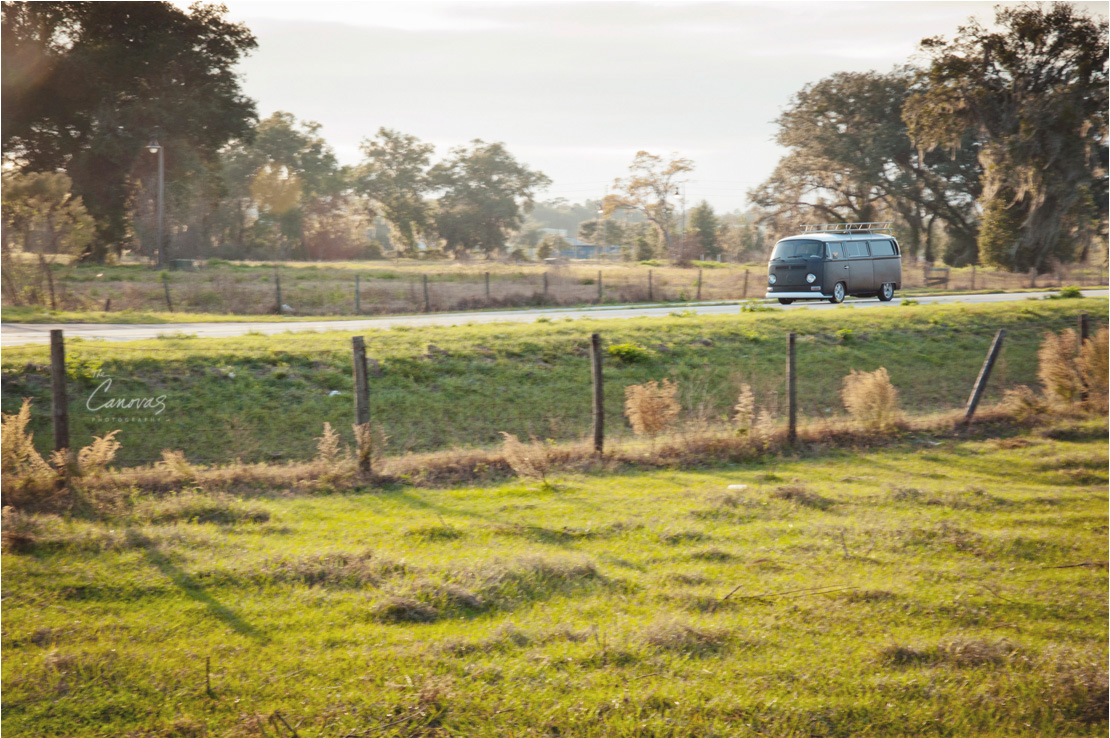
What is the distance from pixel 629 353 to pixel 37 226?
18849 mm

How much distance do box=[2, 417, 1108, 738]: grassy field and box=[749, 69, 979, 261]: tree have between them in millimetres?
5406

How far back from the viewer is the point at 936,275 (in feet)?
9.20

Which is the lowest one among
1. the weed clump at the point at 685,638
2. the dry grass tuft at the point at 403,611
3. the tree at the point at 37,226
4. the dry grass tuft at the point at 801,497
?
the weed clump at the point at 685,638

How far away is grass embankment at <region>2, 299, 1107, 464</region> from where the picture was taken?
1695 cm

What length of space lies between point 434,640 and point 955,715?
5.07m

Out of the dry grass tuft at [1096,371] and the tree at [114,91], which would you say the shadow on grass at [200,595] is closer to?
the tree at [114,91]

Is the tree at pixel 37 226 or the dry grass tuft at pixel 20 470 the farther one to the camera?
Answer: the tree at pixel 37 226

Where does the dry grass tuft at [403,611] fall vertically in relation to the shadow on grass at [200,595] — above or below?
below

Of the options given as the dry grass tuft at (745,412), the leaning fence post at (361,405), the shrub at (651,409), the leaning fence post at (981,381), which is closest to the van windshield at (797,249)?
the leaning fence post at (361,405)

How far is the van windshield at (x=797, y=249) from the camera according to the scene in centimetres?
196

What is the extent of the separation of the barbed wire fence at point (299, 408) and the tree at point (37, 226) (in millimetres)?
6965

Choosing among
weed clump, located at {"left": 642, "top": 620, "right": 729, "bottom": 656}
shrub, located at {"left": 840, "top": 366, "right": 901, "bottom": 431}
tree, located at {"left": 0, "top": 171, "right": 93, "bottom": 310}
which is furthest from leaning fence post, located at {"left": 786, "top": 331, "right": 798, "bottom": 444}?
tree, located at {"left": 0, "top": 171, "right": 93, "bottom": 310}

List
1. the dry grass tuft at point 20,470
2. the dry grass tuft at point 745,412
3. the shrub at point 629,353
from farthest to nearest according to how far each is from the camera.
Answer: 1. the shrub at point 629,353
2. the dry grass tuft at point 745,412
3. the dry grass tuft at point 20,470

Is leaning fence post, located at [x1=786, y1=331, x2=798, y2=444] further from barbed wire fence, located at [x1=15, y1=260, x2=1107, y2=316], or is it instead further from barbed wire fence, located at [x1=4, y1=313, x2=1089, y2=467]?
barbed wire fence, located at [x1=15, y1=260, x2=1107, y2=316]
